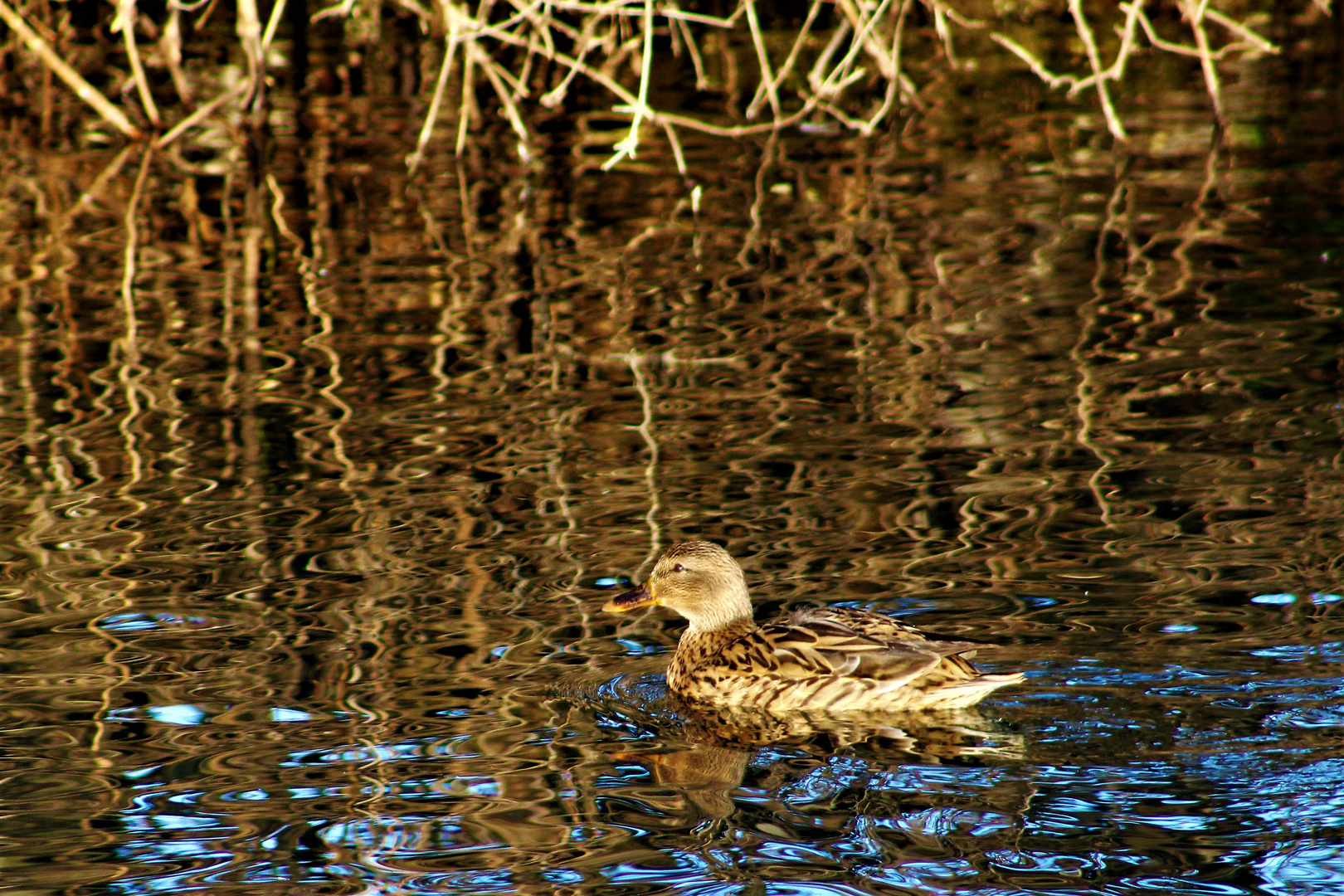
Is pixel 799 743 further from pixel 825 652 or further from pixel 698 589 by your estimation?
pixel 698 589

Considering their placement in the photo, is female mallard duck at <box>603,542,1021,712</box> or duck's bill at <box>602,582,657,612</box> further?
duck's bill at <box>602,582,657,612</box>

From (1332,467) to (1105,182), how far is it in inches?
292

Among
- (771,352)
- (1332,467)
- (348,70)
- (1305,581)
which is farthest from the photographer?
(348,70)

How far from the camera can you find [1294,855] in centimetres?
549

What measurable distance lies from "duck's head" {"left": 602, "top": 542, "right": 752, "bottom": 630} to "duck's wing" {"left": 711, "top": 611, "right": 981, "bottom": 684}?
0.77 feet

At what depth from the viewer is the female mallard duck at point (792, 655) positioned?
686 centimetres

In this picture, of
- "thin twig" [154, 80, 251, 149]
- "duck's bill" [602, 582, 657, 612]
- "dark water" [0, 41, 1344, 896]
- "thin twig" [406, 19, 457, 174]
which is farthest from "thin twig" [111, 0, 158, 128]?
"duck's bill" [602, 582, 657, 612]

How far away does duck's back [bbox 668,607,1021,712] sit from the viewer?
6.84 metres

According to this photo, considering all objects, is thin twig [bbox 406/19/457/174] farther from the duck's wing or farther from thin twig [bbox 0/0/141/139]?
the duck's wing

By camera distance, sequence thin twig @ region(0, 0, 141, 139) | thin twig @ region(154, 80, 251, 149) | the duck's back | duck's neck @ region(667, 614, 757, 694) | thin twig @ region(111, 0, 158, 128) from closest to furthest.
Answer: the duck's back → duck's neck @ region(667, 614, 757, 694) → thin twig @ region(111, 0, 158, 128) → thin twig @ region(154, 80, 251, 149) → thin twig @ region(0, 0, 141, 139)

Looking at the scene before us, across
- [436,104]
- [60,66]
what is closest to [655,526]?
[436,104]

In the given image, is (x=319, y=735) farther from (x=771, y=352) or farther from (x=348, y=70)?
(x=348, y=70)

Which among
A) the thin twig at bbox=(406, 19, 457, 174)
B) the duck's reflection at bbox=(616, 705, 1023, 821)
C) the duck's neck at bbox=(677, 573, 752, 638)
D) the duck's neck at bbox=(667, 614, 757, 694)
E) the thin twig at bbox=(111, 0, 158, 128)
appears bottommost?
the duck's reflection at bbox=(616, 705, 1023, 821)

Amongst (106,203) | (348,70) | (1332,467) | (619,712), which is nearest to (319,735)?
(619,712)
